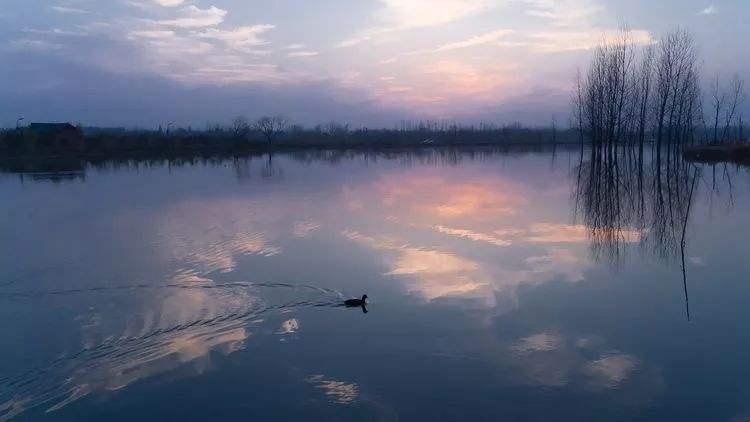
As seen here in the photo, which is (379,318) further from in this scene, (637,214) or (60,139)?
(60,139)

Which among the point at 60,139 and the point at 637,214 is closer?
the point at 637,214

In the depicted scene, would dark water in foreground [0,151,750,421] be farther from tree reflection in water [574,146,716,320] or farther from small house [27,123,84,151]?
small house [27,123,84,151]

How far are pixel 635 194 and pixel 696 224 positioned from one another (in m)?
6.13

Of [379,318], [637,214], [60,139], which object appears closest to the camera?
[379,318]

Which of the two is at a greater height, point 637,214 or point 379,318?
point 637,214

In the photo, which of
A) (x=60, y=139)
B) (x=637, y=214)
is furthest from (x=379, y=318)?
(x=60, y=139)

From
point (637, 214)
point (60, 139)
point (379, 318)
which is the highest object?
point (60, 139)

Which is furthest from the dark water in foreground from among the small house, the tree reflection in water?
the small house

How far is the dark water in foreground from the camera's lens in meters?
4.57

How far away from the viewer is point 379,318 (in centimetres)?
645

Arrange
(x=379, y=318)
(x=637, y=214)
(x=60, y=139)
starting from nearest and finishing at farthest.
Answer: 1. (x=379, y=318)
2. (x=637, y=214)
3. (x=60, y=139)

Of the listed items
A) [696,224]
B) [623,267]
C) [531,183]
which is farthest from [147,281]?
[531,183]

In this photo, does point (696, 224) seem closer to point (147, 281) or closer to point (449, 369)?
point (449, 369)

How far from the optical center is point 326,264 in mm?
8938
